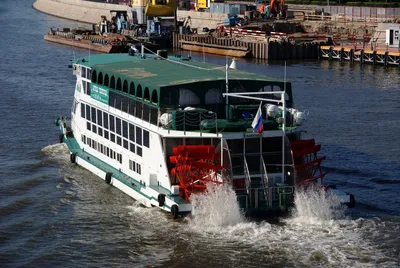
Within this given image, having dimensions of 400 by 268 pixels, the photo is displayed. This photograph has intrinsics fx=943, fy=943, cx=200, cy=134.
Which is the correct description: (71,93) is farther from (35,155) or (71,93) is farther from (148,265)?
(148,265)

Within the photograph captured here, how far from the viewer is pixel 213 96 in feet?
110

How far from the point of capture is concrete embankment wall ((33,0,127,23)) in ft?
404

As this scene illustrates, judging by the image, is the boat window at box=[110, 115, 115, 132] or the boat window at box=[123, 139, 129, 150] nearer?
the boat window at box=[123, 139, 129, 150]

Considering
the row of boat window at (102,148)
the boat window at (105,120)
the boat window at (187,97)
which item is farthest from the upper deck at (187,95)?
the row of boat window at (102,148)

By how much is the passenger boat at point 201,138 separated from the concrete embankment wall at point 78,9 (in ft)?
279

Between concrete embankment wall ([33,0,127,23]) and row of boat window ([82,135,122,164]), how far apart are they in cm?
8041

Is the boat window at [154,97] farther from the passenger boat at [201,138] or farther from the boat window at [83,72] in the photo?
the boat window at [83,72]

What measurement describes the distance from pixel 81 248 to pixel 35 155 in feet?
43.5

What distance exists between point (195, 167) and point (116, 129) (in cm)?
691

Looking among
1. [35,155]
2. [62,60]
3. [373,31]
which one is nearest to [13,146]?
[35,155]

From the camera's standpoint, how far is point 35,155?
42.7 meters

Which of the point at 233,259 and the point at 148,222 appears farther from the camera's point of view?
the point at 148,222

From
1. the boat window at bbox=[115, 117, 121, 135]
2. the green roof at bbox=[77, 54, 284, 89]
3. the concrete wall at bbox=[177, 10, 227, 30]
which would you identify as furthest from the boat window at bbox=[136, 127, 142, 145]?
the concrete wall at bbox=[177, 10, 227, 30]

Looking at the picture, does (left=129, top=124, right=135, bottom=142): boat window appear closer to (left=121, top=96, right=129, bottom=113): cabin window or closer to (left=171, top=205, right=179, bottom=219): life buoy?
(left=121, top=96, right=129, bottom=113): cabin window
